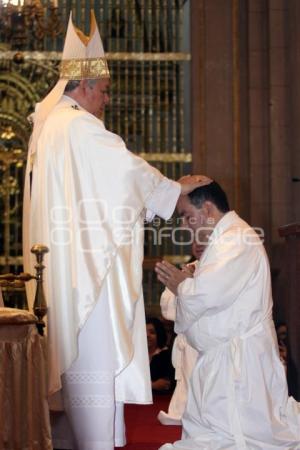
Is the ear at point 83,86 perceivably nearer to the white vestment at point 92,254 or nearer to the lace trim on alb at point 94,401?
the white vestment at point 92,254

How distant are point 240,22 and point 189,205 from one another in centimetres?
708

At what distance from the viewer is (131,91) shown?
500 inches

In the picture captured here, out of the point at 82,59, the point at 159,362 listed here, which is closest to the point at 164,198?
the point at 82,59

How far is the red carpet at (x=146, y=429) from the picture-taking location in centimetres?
669

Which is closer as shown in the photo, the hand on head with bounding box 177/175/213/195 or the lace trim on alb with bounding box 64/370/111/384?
the lace trim on alb with bounding box 64/370/111/384

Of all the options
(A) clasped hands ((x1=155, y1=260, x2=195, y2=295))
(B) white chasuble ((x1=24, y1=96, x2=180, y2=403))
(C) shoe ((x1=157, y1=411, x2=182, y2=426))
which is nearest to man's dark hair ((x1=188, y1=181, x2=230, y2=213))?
(B) white chasuble ((x1=24, y1=96, x2=180, y2=403))

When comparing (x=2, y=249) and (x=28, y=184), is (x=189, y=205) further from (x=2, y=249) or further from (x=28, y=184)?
(x=2, y=249)

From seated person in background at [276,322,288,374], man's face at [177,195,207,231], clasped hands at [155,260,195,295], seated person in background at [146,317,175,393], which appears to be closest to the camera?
clasped hands at [155,260,195,295]

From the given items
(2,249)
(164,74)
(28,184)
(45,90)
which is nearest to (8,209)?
(2,249)

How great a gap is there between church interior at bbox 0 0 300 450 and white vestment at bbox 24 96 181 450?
5783 millimetres

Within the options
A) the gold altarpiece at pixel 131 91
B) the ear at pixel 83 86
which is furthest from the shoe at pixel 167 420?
the gold altarpiece at pixel 131 91

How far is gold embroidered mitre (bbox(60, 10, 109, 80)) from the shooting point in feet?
20.5

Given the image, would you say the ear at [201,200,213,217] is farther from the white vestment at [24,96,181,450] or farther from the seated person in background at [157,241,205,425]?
the seated person in background at [157,241,205,425]

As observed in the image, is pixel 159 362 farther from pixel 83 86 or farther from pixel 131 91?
pixel 83 86
